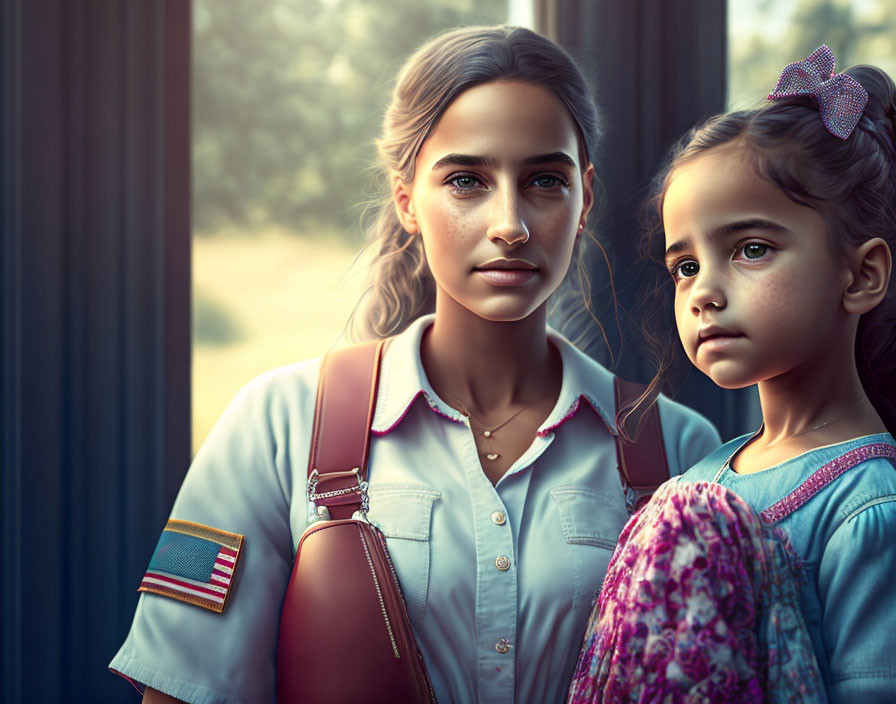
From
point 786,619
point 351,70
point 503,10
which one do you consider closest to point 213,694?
point 786,619

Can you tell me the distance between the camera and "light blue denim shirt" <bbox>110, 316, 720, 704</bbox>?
1.40 metres

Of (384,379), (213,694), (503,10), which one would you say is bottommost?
(213,694)

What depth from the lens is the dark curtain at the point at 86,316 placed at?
1.91 metres

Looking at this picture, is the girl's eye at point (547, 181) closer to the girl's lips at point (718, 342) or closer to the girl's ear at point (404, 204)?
the girl's ear at point (404, 204)

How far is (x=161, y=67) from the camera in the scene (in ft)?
6.69

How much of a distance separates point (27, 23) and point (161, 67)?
0.92 ft

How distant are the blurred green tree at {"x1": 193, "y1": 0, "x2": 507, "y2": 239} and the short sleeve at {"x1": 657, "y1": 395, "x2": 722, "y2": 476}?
95 centimetres

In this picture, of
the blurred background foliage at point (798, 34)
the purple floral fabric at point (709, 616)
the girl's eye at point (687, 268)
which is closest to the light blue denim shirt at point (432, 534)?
the purple floral fabric at point (709, 616)

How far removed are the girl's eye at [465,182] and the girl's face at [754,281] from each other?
41 cm

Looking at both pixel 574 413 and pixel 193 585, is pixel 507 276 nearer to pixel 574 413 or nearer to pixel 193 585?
pixel 574 413

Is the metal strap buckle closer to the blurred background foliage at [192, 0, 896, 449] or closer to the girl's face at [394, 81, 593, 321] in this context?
the girl's face at [394, 81, 593, 321]

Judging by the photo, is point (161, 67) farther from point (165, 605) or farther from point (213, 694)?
point (213, 694)

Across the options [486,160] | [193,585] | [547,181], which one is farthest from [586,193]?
[193,585]

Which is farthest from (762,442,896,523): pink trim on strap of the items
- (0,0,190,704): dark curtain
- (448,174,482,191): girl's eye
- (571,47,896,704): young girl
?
(0,0,190,704): dark curtain
